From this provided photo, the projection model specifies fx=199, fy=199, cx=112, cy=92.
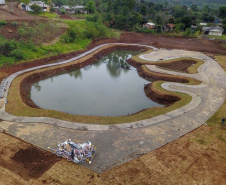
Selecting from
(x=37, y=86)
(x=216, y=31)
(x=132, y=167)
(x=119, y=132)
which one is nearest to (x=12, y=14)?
(x=37, y=86)

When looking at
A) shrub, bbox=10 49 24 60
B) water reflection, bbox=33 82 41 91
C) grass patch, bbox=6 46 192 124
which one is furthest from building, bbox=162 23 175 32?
water reflection, bbox=33 82 41 91

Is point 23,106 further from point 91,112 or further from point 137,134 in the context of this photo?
point 137,134

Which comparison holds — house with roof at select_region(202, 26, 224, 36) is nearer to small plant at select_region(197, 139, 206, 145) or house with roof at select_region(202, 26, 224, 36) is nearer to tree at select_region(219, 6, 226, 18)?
tree at select_region(219, 6, 226, 18)

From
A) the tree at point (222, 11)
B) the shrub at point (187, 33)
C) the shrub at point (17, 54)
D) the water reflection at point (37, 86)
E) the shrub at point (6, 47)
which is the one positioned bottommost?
the water reflection at point (37, 86)

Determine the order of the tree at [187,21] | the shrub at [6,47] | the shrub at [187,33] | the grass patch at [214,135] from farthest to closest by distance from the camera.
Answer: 1. the tree at [187,21]
2. the shrub at [187,33]
3. the shrub at [6,47]
4. the grass patch at [214,135]

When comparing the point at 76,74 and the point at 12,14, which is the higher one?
the point at 12,14

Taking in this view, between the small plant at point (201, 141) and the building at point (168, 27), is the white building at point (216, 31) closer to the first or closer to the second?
the building at point (168, 27)

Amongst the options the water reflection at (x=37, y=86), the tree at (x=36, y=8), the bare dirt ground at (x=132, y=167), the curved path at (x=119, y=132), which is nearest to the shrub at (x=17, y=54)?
the water reflection at (x=37, y=86)

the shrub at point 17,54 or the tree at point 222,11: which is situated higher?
the tree at point 222,11

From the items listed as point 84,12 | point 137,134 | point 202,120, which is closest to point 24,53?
point 137,134

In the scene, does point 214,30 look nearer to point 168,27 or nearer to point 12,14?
point 168,27
